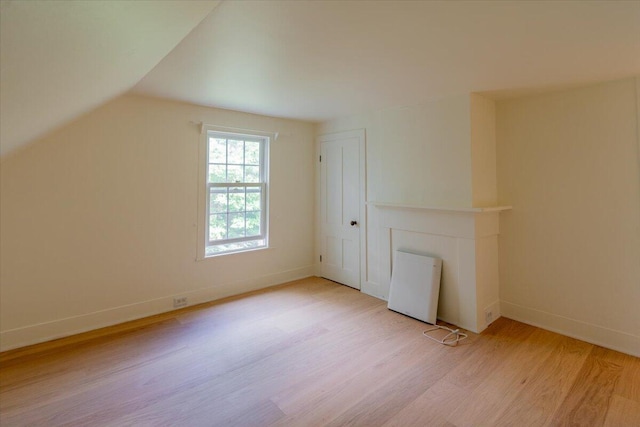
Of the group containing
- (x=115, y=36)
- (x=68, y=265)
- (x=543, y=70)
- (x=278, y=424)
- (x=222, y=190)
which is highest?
(x=543, y=70)

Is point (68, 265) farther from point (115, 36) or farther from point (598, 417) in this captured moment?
point (598, 417)

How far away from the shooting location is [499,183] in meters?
3.10

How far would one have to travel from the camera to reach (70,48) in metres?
1.13

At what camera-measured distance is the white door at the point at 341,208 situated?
12.9ft

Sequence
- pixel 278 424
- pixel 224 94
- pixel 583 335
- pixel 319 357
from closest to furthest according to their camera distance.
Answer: pixel 278 424, pixel 319 357, pixel 583 335, pixel 224 94

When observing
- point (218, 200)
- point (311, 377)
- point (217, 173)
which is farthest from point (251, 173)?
point (311, 377)

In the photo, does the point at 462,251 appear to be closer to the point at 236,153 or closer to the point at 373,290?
the point at 373,290

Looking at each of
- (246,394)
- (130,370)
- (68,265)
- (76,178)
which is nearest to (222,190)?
(76,178)

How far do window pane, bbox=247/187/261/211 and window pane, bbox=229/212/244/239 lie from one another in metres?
0.17

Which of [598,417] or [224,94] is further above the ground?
[224,94]

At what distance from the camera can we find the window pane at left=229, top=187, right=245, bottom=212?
12.3ft

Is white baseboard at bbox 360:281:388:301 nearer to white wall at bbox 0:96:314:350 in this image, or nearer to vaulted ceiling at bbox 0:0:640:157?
white wall at bbox 0:96:314:350

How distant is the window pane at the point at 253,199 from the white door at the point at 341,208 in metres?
0.98

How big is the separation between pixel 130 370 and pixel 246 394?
Result: 0.98 metres
